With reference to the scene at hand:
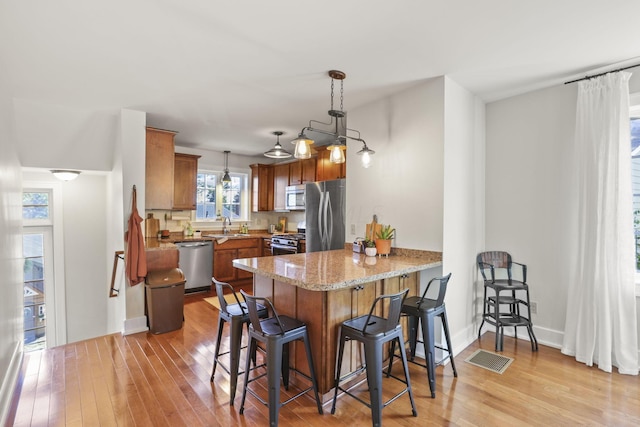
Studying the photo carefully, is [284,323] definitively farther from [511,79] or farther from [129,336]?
[511,79]

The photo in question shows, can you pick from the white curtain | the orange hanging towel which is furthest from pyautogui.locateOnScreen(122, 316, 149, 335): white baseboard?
the white curtain

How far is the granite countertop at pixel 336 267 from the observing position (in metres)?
2.05

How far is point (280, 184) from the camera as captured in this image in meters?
6.29

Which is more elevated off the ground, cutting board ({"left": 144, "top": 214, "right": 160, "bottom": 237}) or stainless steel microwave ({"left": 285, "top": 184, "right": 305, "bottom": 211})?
stainless steel microwave ({"left": 285, "top": 184, "right": 305, "bottom": 211})

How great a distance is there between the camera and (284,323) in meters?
2.16

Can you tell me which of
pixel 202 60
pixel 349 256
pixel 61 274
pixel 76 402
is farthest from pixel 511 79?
pixel 61 274

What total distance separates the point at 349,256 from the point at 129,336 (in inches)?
104

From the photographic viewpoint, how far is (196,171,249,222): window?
616cm

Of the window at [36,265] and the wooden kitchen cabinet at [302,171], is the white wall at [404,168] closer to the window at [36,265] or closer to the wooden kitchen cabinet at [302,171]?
the wooden kitchen cabinet at [302,171]

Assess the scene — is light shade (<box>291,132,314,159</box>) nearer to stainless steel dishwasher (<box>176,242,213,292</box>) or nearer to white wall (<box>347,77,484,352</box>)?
white wall (<box>347,77,484,352</box>)

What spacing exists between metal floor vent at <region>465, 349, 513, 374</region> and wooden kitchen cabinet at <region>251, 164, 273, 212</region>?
452 cm

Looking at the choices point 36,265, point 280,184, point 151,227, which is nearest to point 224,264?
point 151,227

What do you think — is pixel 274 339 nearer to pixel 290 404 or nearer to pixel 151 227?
pixel 290 404

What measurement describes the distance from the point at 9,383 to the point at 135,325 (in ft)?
4.44
